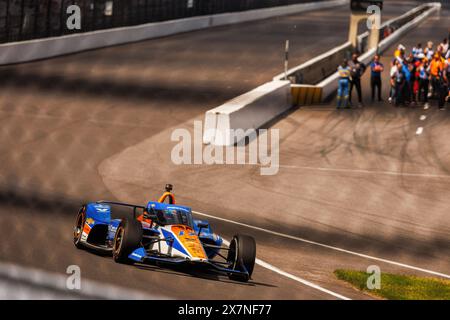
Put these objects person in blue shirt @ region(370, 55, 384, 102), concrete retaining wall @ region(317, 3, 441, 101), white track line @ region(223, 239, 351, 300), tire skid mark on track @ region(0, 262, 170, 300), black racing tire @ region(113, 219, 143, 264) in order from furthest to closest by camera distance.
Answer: concrete retaining wall @ region(317, 3, 441, 101) < person in blue shirt @ region(370, 55, 384, 102) < white track line @ region(223, 239, 351, 300) < black racing tire @ region(113, 219, 143, 264) < tire skid mark on track @ region(0, 262, 170, 300)

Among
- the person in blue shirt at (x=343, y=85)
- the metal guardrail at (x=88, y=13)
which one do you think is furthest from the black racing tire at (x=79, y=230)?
the metal guardrail at (x=88, y=13)

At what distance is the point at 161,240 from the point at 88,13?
Answer: 30.6 meters

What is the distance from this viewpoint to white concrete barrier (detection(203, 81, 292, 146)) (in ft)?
83.5

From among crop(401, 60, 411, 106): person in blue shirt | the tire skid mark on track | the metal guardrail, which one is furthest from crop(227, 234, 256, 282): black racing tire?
the metal guardrail

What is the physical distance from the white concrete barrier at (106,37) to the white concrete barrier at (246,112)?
990cm

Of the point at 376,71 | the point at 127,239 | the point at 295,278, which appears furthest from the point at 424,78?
the point at 127,239

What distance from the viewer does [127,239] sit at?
1358 centimetres

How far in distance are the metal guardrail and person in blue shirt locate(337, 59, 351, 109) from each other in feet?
40.6

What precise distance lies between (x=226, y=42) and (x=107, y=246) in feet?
117

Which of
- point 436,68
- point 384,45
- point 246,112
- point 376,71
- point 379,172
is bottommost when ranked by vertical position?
point 379,172

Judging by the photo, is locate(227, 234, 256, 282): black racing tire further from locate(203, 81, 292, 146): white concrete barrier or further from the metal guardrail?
the metal guardrail

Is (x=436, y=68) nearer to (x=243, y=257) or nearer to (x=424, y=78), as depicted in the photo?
(x=424, y=78)

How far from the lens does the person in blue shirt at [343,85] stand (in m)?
30.7
